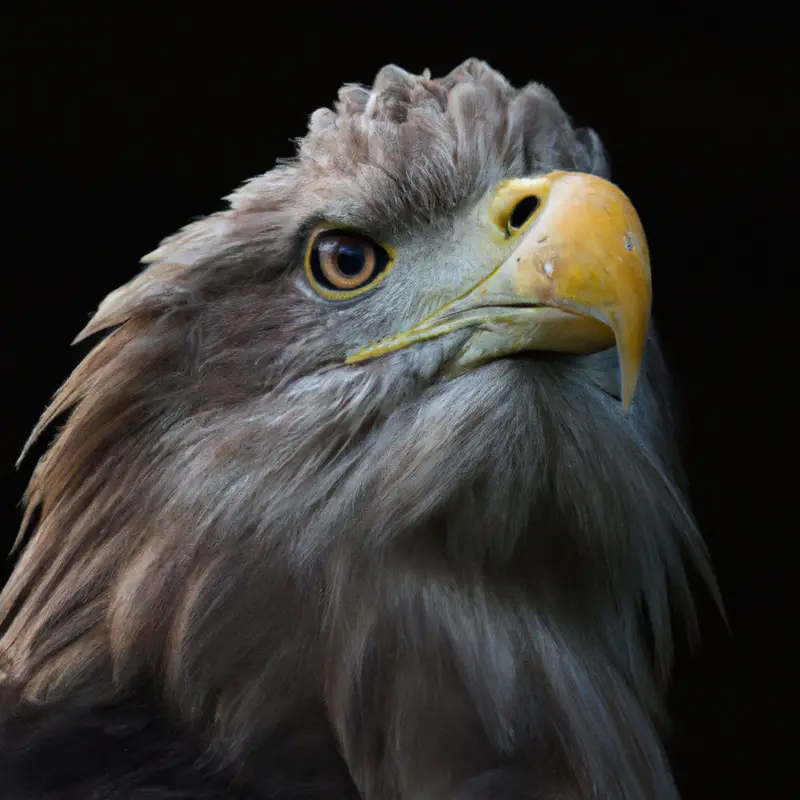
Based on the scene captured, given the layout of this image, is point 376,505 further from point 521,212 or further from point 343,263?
point 521,212

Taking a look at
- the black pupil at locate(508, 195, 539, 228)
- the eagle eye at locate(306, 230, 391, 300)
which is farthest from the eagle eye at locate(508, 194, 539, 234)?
the eagle eye at locate(306, 230, 391, 300)

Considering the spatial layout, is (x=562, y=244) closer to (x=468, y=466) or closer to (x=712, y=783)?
(x=468, y=466)

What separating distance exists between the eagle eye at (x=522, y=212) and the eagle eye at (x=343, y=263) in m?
0.21

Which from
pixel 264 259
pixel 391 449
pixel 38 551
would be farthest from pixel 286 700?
pixel 264 259

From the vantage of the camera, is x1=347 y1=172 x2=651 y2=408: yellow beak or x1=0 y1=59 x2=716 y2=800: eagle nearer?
x1=347 y1=172 x2=651 y2=408: yellow beak

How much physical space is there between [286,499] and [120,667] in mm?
372

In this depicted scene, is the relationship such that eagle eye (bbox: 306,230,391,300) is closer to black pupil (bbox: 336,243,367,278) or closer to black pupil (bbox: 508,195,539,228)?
black pupil (bbox: 336,243,367,278)

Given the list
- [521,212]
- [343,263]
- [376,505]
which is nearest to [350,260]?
[343,263]

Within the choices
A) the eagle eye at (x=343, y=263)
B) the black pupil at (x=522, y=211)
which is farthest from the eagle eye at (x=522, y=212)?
the eagle eye at (x=343, y=263)

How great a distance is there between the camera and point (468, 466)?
1.70m

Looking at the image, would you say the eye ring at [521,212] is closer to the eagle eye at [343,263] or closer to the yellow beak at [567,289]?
the yellow beak at [567,289]

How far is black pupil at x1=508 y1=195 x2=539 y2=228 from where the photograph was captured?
179cm

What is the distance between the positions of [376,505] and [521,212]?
0.50m

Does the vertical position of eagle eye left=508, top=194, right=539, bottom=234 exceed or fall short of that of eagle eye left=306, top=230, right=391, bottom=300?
it exceeds it
